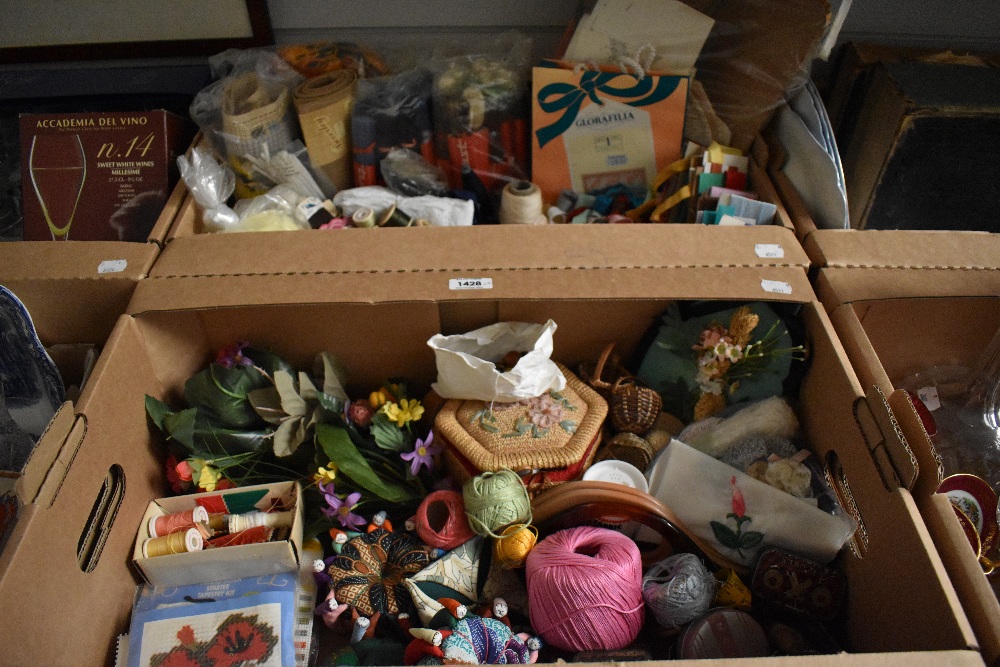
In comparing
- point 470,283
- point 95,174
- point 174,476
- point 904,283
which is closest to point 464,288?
point 470,283

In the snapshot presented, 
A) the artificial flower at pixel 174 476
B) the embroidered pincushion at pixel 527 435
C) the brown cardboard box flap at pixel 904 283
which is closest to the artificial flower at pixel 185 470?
the artificial flower at pixel 174 476

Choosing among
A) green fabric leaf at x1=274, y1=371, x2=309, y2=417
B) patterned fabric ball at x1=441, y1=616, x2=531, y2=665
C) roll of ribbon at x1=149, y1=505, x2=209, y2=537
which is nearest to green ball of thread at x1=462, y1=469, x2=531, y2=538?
patterned fabric ball at x1=441, y1=616, x2=531, y2=665

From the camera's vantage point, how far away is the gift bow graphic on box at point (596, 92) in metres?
1.31

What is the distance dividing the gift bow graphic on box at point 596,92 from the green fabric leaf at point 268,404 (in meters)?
0.79

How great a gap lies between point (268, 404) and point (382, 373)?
0.73 feet

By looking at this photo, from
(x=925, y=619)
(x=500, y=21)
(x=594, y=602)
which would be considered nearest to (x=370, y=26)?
(x=500, y=21)

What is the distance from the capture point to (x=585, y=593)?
3.06 ft

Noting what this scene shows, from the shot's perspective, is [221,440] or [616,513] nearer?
[616,513]

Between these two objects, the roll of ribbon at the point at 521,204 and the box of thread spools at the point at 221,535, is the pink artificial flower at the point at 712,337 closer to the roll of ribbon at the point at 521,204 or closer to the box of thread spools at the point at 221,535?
the roll of ribbon at the point at 521,204

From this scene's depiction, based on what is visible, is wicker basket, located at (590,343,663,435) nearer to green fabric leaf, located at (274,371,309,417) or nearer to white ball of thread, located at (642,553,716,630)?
white ball of thread, located at (642,553,716,630)

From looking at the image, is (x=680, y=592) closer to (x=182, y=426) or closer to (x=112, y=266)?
(x=182, y=426)

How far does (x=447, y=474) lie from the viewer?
1182mm

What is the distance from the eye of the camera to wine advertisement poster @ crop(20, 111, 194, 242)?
132 centimetres

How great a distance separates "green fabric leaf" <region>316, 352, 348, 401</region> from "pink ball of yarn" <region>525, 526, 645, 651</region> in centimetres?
47
